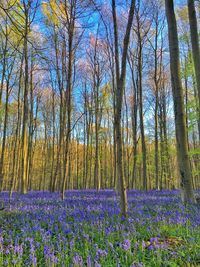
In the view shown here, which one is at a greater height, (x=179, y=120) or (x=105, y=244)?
(x=179, y=120)

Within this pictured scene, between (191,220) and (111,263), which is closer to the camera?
(111,263)

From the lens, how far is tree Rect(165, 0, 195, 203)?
7699 mm

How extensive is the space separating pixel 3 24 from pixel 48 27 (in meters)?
3.08

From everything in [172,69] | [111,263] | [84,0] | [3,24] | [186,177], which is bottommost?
[111,263]

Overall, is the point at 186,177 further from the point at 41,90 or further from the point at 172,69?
the point at 41,90

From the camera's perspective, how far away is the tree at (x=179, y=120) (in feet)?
25.3

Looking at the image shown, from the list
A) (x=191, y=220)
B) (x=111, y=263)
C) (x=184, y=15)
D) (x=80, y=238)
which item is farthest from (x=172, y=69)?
(x=184, y=15)

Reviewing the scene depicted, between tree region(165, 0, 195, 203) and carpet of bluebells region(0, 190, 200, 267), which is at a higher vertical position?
tree region(165, 0, 195, 203)

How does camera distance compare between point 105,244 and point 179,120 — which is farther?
point 179,120

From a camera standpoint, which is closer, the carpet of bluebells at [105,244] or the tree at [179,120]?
the carpet of bluebells at [105,244]

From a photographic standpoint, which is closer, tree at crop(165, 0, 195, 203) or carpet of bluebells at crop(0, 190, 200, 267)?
carpet of bluebells at crop(0, 190, 200, 267)

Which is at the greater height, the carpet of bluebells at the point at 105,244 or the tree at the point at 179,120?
the tree at the point at 179,120

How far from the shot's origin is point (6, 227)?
5.67 meters

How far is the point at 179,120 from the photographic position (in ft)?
26.1
